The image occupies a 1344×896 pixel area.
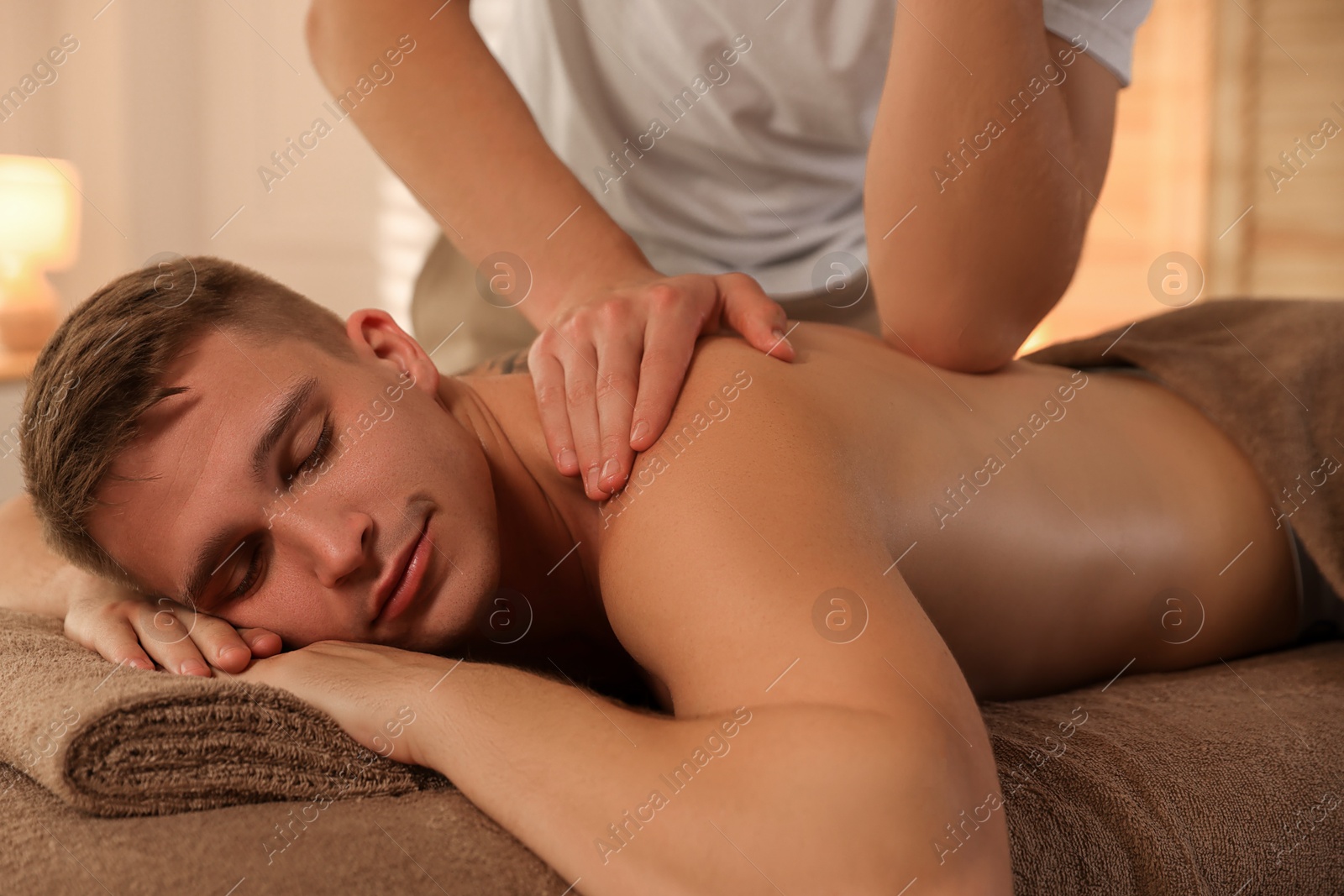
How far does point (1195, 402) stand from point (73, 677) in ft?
3.60

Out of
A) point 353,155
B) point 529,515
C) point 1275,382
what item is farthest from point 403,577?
point 353,155

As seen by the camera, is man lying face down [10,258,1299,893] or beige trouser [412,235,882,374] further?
beige trouser [412,235,882,374]

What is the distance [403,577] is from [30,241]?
2857 millimetres

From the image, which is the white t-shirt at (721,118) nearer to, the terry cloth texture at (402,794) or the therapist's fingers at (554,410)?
the therapist's fingers at (554,410)

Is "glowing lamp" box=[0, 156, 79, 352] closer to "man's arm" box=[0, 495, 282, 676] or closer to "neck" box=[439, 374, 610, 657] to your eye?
"man's arm" box=[0, 495, 282, 676]

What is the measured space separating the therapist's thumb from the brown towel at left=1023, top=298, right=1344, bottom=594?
498 mm

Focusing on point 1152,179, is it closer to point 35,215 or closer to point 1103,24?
point 1103,24

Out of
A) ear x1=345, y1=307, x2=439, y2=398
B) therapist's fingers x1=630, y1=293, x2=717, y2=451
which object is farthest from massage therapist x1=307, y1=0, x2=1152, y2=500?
ear x1=345, y1=307, x2=439, y2=398

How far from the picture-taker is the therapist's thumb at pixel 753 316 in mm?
901

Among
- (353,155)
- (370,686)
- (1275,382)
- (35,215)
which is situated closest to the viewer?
(370,686)

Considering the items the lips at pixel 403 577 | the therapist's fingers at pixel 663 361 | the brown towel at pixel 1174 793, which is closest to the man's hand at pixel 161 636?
the lips at pixel 403 577

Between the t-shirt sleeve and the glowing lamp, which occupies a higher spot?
the glowing lamp

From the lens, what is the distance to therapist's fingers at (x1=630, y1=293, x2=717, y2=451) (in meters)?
0.82

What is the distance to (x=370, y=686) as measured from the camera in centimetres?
75
